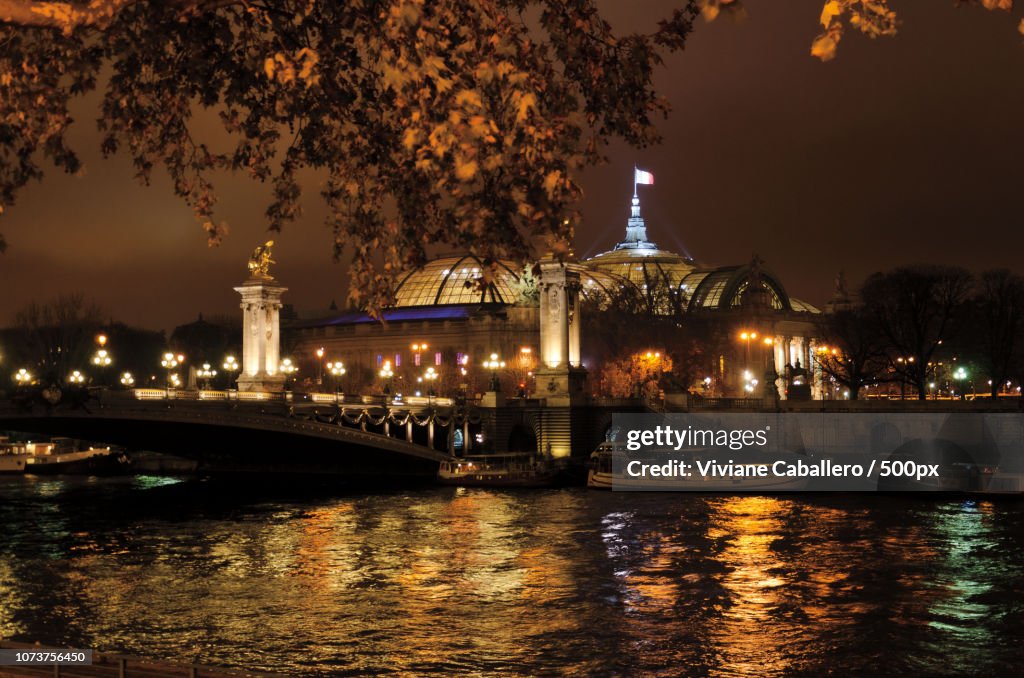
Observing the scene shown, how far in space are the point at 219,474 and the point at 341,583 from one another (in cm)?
4688

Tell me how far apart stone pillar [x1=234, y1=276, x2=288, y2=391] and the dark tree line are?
4138 cm

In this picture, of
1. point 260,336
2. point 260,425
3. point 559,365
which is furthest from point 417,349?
point 260,425

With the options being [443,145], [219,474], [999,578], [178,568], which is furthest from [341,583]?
[219,474]

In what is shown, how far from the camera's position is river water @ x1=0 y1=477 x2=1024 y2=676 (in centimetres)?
2766

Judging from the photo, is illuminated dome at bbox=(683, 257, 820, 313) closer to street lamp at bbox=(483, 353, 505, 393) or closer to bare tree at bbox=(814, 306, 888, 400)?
bare tree at bbox=(814, 306, 888, 400)

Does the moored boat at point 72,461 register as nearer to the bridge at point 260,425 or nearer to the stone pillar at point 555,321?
the bridge at point 260,425

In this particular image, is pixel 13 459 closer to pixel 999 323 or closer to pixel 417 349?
pixel 417 349

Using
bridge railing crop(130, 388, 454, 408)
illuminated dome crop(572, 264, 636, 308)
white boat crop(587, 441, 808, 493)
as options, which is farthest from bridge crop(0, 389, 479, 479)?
illuminated dome crop(572, 264, 636, 308)

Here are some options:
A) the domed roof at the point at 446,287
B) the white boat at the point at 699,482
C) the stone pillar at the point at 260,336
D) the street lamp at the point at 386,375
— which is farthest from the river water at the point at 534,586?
the domed roof at the point at 446,287

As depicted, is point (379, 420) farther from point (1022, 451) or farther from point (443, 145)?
point (443, 145)

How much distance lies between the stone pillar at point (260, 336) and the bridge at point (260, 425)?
11.4 m

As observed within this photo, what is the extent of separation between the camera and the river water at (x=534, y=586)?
2766 centimetres

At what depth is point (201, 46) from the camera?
1367cm

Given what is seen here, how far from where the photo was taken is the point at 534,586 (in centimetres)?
3556
